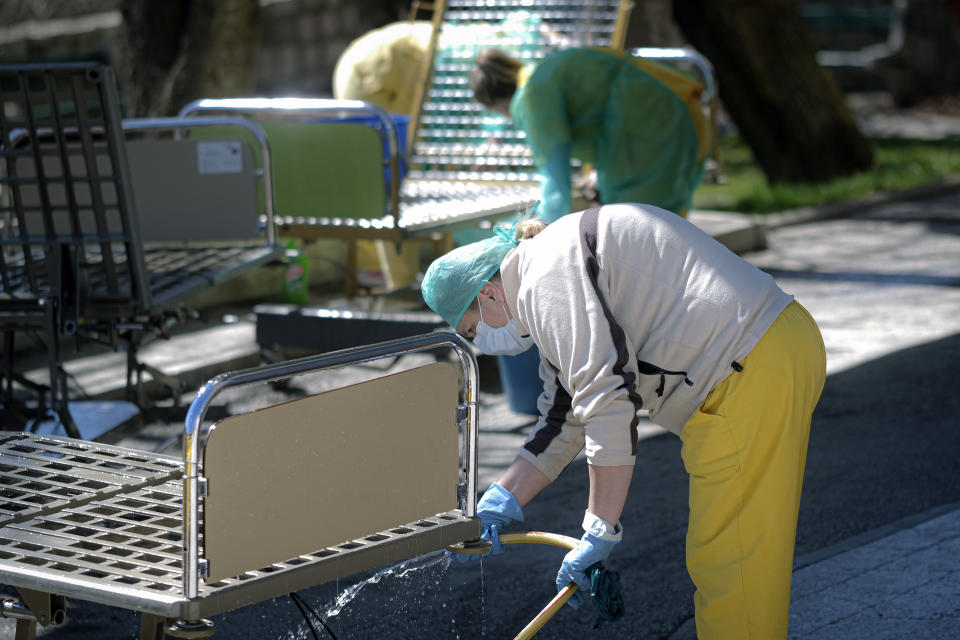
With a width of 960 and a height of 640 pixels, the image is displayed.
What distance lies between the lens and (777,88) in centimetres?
1320

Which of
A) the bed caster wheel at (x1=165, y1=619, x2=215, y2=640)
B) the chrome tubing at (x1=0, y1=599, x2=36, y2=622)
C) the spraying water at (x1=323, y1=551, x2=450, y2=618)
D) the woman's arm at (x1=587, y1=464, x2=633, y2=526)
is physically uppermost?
the woman's arm at (x1=587, y1=464, x2=633, y2=526)

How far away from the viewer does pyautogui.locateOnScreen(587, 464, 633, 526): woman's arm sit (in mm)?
2814

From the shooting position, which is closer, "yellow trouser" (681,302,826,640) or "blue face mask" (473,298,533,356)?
"yellow trouser" (681,302,826,640)

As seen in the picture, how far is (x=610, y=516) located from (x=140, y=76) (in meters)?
8.87

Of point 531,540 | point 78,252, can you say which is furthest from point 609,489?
point 78,252

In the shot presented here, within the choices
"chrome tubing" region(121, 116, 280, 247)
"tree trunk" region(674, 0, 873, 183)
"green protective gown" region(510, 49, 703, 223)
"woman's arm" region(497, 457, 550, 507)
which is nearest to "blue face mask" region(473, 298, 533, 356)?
"woman's arm" region(497, 457, 550, 507)

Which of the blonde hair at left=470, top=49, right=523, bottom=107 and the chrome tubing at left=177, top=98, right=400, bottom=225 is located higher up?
the blonde hair at left=470, top=49, right=523, bottom=107

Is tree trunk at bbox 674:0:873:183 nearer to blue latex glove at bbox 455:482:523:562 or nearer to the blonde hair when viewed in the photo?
the blonde hair

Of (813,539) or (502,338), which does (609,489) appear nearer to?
(502,338)

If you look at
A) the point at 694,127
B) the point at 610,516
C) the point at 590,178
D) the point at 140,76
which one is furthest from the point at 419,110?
the point at 610,516

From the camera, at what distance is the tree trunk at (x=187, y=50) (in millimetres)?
10055

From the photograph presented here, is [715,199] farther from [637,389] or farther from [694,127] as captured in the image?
[637,389]

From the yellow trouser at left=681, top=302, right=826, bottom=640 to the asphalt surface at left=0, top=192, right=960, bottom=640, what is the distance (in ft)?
2.36

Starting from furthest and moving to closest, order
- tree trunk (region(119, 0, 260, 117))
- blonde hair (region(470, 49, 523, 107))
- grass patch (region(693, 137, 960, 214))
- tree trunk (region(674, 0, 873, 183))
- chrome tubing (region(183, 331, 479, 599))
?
1. tree trunk (region(674, 0, 873, 183))
2. grass patch (region(693, 137, 960, 214))
3. tree trunk (region(119, 0, 260, 117))
4. blonde hair (region(470, 49, 523, 107))
5. chrome tubing (region(183, 331, 479, 599))
